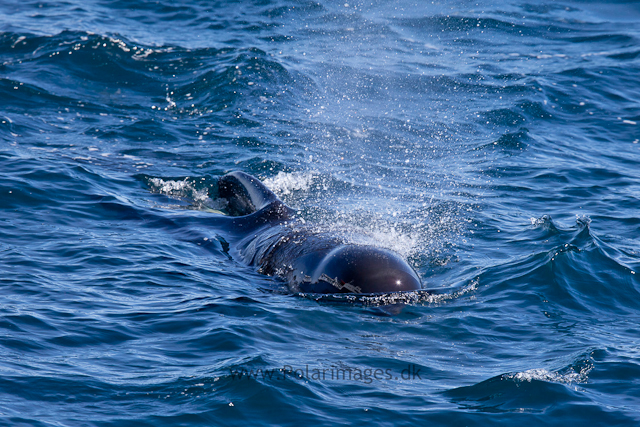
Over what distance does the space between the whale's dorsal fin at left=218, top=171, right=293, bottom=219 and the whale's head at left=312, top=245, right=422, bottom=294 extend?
2.16 m

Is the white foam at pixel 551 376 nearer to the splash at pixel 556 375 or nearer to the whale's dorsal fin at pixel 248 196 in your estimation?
the splash at pixel 556 375

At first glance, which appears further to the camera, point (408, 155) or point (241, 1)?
point (241, 1)

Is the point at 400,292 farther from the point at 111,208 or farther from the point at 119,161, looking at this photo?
the point at 119,161

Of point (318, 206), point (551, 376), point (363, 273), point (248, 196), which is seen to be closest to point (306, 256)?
point (363, 273)

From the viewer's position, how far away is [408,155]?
47.1 ft

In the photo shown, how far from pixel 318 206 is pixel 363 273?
12.8ft

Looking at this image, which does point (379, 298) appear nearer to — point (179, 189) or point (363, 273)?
point (363, 273)

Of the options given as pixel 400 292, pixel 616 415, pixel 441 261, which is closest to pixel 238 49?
pixel 441 261

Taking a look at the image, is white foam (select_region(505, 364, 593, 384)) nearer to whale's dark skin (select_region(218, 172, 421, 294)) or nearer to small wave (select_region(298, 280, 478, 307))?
small wave (select_region(298, 280, 478, 307))

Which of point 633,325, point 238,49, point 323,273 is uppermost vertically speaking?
point 238,49

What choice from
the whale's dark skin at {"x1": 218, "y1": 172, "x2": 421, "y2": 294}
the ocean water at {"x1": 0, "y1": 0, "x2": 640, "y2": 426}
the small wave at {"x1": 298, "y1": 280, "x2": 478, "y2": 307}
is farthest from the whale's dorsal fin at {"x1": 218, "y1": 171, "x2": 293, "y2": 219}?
the small wave at {"x1": 298, "y1": 280, "x2": 478, "y2": 307}

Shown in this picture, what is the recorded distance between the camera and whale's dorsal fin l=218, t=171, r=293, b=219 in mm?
10062

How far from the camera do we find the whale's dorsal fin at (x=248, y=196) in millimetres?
10062

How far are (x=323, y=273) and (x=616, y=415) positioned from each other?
3.32 meters
